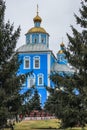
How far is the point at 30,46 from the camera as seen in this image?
7238cm

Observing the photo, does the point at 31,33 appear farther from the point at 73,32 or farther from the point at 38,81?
the point at 73,32

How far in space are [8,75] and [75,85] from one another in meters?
3.85

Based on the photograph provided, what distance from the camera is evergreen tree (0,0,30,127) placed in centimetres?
→ 1830

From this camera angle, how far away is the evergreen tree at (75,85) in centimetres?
2027

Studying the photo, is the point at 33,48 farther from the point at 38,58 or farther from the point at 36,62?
the point at 36,62

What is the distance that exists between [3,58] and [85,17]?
5285 millimetres

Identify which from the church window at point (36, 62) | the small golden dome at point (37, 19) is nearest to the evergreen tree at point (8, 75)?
the church window at point (36, 62)

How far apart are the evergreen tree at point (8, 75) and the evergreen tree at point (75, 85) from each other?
8.27ft

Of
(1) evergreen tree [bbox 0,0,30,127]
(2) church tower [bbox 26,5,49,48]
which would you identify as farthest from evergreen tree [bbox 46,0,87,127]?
(2) church tower [bbox 26,5,49,48]

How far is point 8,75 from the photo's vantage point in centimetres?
1881

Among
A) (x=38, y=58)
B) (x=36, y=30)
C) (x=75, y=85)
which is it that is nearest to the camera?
(x=75, y=85)

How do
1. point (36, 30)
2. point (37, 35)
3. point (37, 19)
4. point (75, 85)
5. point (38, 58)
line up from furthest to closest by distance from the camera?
1. point (37, 19)
2. point (37, 35)
3. point (36, 30)
4. point (38, 58)
5. point (75, 85)

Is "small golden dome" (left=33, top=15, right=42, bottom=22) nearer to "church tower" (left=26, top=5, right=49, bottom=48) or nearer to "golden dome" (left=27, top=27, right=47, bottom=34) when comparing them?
"church tower" (left=26, top=5, right=49, bottom=48)

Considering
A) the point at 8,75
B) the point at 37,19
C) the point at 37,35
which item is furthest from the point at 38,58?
the point at 8,75
